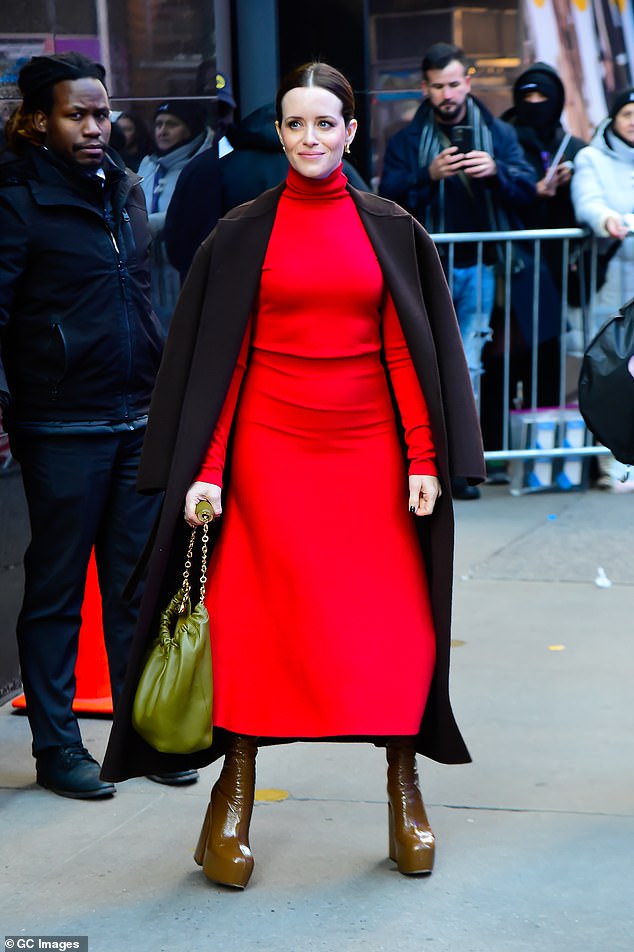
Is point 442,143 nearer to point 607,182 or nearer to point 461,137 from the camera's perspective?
point 461,137

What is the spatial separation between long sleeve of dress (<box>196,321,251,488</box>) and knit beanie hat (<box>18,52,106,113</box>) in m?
1.09

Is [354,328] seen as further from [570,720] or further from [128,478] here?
[570,720]

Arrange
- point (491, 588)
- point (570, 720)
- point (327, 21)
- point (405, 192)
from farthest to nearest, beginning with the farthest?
point (327, 21), point (405, 192), point (491, 588), point (570, 720)

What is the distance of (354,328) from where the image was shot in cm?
Result: 369

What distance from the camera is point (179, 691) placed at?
11.9 feet

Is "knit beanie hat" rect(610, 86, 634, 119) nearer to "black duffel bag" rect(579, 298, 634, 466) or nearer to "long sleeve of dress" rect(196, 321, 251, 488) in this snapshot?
"black duffel bag" rect(579, 298, 634, 466)

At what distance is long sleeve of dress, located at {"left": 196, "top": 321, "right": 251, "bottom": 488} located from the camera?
3.71 meters

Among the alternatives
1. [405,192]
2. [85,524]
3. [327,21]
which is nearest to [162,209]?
[85,524]

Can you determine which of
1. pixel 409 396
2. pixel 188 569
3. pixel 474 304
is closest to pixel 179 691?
pixel 188 569

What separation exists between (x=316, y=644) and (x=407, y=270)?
925 millimetres

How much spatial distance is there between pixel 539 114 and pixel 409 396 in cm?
547

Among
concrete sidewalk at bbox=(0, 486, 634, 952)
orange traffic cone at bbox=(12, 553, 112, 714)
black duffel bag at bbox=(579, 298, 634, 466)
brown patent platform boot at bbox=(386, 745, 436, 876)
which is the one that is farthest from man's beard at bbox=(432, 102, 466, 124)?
brown patent platform boot at bbox=(386, 745, 436, 876)

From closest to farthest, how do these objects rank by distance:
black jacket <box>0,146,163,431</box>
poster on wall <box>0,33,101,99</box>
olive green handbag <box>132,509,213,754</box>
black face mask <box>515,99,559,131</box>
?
1. olive green handbag <box>132,509,213,754</box>
2. black jacket <box>0,146,163,431</box>
3. poster on wall <box>0,33,101,99</box>
4. black face mask <box>515,99,559,131</box>

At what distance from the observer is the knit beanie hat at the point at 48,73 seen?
4.30 m
